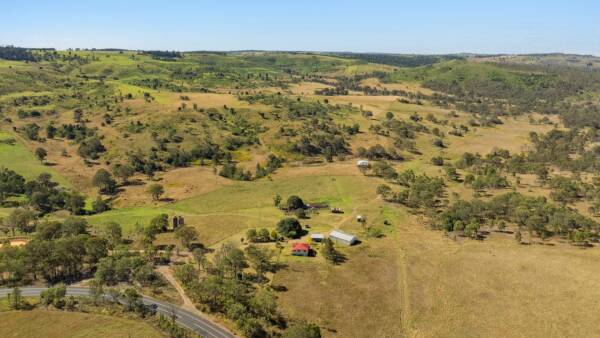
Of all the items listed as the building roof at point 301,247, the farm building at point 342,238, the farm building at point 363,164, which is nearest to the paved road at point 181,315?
the building roof at point 301,247

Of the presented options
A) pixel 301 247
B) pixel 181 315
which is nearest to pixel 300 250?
pixel 301 247

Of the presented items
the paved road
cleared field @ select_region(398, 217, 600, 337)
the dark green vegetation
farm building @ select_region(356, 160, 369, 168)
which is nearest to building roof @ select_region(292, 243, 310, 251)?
cleared field @ select_region(398, 217, 600, 337)

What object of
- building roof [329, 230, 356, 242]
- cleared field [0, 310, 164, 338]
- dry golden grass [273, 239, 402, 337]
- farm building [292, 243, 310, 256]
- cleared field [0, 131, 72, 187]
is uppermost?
cleared field [0, 131, 72, 187]

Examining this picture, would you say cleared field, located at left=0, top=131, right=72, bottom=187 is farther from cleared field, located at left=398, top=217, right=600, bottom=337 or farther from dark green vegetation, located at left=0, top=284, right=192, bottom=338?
cleared field, located at left=398, top=217, right=600, bottom=337

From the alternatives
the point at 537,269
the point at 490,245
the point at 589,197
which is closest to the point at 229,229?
the point at 490,245

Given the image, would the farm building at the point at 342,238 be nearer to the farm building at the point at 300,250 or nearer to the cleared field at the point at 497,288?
the farm building at the point at 300,250

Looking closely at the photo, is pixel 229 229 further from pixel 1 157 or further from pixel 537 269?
pixel 1 157

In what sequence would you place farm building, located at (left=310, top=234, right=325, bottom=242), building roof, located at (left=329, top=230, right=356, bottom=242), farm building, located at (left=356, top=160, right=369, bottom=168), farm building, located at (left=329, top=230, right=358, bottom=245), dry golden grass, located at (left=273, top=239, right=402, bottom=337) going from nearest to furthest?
dry golden grass, located at (left=273, top=239, right=402, bottom=337)
farm building, located at (left=329, top=230, right=358, bottom=245)
building roof, located at (left=329, top=230, right=356, bottom=242)
farm building, located at (left=310, top=234, right=325, bottom=242)
farm building, located at (left=356, top=160, right=369, bottom=168)
